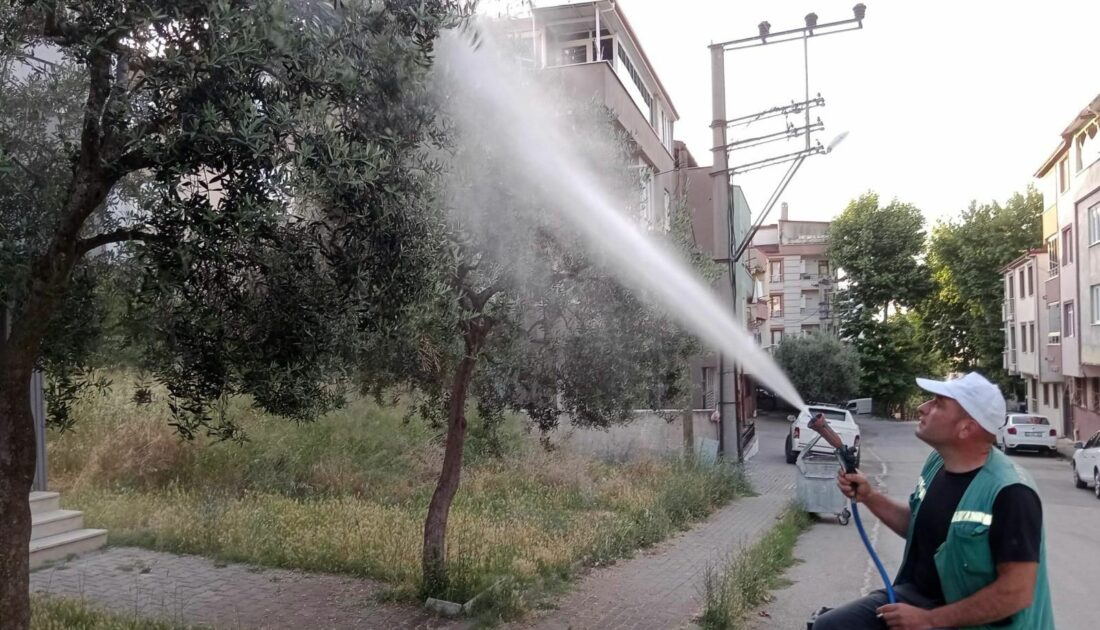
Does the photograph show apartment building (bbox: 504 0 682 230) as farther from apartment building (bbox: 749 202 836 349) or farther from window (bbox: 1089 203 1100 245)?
apartment building (bbox: 749 202 836 349)

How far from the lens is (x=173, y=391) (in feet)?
17.1

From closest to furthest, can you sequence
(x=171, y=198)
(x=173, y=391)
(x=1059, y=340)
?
(x=171, y=198), (x=173, y=391), (x=1059, y=340)

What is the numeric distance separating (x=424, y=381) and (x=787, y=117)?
958 centimetres

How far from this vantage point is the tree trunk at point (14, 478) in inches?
166

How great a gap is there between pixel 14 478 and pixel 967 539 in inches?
171

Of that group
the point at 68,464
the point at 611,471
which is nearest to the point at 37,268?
the point at 68,464

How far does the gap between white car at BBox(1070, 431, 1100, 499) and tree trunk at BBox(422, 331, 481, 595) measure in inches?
657

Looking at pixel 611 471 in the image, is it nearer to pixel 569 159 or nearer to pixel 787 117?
pixel 787 117

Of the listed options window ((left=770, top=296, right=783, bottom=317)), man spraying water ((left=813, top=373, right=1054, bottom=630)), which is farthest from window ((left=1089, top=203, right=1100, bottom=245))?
man spraying water ((left=813, top=373, right=1054, bottom=630))

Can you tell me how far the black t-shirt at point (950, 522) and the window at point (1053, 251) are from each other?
37.7m

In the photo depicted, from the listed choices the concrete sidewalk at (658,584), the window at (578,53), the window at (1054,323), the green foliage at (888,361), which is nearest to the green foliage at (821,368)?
the green foliage at (888,361)

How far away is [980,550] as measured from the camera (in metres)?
2.69

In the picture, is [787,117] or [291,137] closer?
[291,137]

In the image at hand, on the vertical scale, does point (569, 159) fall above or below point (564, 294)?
above
